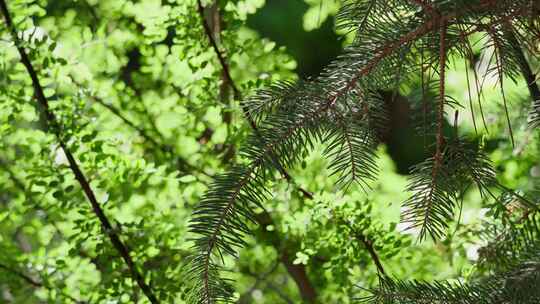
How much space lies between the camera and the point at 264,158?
708 mm

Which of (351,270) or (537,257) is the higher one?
(351,270)

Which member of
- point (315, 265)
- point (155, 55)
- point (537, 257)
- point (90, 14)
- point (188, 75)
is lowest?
point (537, 257)

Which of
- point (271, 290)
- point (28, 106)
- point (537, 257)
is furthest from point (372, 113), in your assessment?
point (271, 290)

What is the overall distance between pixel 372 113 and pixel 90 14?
122cm

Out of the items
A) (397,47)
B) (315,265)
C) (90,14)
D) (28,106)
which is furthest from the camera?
(90,14)

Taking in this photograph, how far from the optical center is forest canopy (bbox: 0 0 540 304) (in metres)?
0.72

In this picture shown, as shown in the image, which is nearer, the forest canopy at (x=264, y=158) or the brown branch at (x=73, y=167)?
the forest canopy at (x=264, y=158)

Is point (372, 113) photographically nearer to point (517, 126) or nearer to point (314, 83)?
point (314, 83)

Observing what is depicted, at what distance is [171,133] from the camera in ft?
5.45

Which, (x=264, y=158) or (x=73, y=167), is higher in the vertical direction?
(x=73, y=167)

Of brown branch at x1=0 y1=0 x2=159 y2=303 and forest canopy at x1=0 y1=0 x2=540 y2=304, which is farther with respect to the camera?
brown branch at x1=0 y1=0 x2=159 y2=303

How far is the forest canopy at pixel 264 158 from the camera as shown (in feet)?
2.35

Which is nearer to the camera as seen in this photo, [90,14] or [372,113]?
[372,113]

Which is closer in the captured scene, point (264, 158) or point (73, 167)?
point (264, 158)
